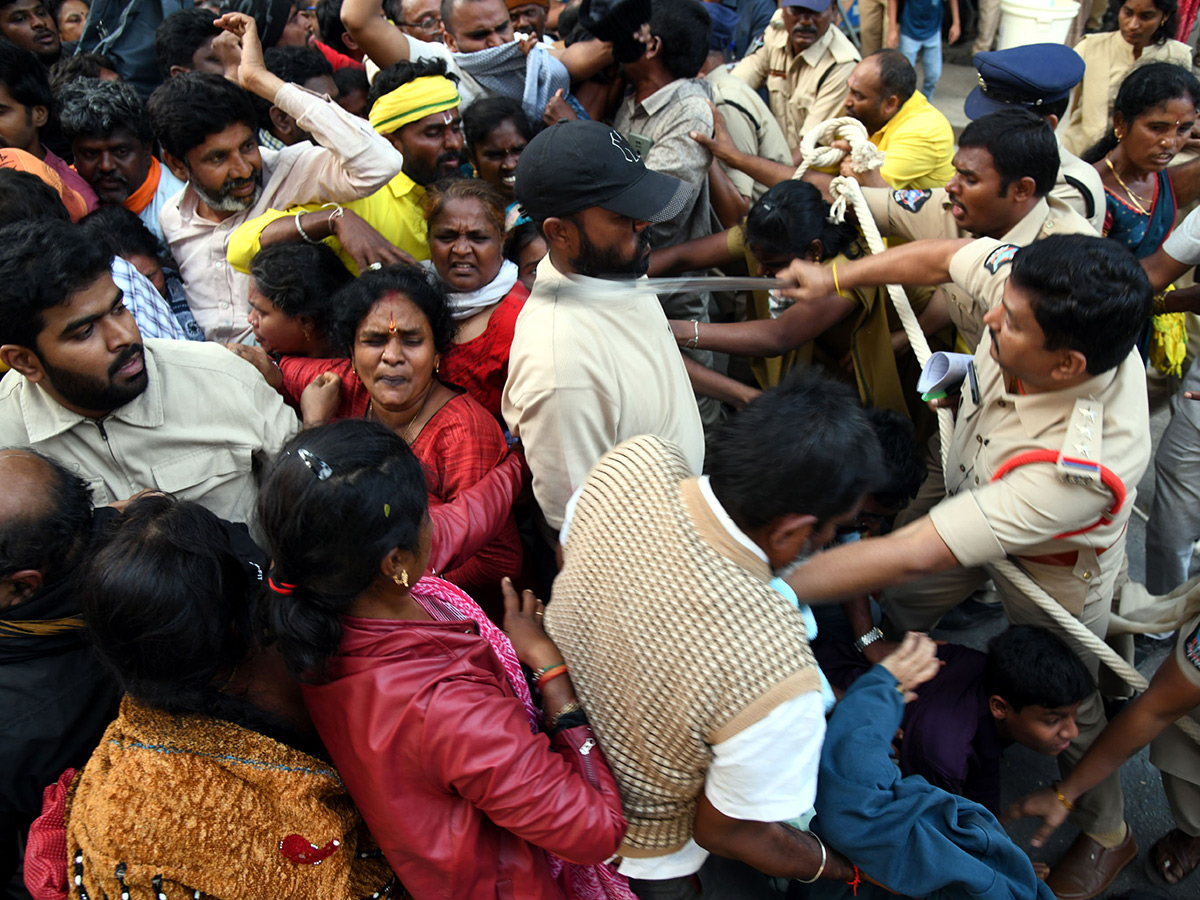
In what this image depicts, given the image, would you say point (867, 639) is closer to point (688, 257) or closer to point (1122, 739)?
point (1122, 739)

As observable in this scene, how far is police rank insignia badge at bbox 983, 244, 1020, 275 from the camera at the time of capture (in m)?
2.34

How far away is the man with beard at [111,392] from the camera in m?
1.85

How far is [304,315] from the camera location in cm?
273

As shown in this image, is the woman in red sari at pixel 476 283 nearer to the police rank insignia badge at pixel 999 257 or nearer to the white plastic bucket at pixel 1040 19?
the police rank insignia badge at pixel 999 257

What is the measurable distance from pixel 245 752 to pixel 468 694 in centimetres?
44

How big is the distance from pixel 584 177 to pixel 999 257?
4.37 ft

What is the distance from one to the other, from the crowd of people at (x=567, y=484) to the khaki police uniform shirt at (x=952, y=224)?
2cm

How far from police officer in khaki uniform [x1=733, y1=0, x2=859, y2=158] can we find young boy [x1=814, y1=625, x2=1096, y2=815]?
345 cm

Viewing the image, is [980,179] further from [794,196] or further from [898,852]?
[898,852]

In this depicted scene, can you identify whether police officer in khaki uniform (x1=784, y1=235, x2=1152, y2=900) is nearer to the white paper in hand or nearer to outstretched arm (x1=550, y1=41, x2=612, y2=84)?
the white paper in hand

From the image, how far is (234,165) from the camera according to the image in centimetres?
289

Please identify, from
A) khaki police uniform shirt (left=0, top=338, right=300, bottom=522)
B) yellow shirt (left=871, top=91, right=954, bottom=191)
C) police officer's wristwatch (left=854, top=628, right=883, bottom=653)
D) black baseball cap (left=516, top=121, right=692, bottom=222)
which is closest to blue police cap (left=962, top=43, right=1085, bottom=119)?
yellow shirt (left=871, top=91, right=954, bottom=191)

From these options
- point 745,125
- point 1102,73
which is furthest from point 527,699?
point 1102,73

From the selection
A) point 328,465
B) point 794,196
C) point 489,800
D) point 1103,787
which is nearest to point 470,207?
point 794,196
